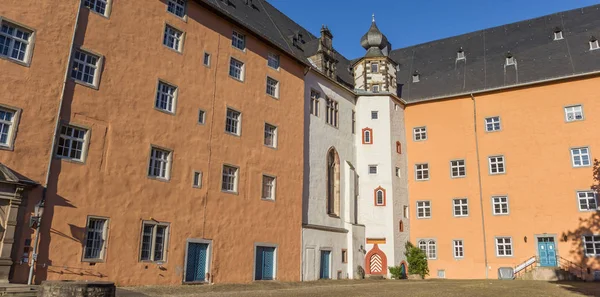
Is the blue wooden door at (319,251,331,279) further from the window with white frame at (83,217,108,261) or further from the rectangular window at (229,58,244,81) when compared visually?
the window with white frame at (83,217,108,261)

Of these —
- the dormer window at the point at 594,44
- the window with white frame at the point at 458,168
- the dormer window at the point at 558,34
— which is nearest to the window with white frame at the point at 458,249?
the window with white frame at the point at 458,168

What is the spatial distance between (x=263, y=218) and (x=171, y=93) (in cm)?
775

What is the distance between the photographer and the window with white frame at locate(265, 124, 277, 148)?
25.1 metres

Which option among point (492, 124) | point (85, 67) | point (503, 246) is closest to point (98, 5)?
point (85, 67)

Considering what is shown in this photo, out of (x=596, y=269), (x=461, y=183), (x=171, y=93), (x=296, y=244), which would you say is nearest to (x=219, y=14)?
(x=171, y=93)

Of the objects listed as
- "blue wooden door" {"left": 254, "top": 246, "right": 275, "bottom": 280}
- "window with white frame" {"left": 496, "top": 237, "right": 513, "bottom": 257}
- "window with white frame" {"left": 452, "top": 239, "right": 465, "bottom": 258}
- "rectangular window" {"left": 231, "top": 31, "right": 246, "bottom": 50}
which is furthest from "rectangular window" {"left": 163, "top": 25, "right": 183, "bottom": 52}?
"window with white frame" {"left": 496, "top": 237, "right": 513, "bottom": 257}

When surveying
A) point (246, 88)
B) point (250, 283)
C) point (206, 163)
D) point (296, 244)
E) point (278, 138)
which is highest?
point (246, 88)

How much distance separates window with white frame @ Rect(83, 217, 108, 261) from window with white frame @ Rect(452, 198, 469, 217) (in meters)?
23.9

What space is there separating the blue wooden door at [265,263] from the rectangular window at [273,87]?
8.49m

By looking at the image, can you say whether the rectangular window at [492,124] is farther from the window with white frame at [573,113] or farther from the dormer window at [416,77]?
the dormer window at [416,77]

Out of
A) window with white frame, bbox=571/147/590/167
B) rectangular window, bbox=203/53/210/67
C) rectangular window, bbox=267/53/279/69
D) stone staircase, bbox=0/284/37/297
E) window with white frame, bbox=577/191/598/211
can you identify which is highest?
rectangular window, bbox=267/53/279/69

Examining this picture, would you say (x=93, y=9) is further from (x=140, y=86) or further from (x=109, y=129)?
(x=109, y=129)

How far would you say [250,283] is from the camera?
2188 cm

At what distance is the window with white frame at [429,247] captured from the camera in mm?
32656
